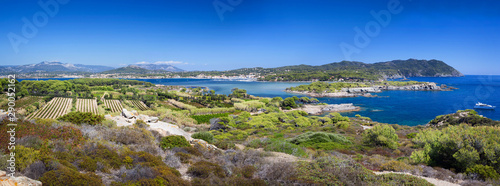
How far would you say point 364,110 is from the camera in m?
62.4

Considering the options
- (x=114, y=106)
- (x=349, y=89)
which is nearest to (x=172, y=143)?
(x=114, y=106)

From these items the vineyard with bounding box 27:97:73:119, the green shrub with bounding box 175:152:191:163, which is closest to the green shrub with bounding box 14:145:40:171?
the green shrub with bounding box 175:152:191:163

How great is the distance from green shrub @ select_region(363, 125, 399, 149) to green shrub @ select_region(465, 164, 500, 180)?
7426 millimetres

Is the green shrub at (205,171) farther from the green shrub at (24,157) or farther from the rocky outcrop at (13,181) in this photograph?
the green shrub at (24,157)

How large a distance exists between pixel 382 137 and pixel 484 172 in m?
7.84

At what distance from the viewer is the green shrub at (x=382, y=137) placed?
50.2 ft

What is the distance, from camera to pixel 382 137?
1538 centimetres

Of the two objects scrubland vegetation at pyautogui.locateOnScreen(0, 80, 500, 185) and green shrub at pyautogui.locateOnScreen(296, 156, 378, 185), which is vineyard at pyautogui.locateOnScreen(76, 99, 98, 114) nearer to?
scrubland vegetation at pyautogui.locateOnScreen(0, 80, 500, 185)

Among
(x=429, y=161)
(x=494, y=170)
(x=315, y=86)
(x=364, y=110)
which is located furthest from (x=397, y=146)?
(x=315, y=86)

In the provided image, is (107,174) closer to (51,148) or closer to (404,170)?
(51,148)

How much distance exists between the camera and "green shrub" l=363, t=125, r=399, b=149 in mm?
15297

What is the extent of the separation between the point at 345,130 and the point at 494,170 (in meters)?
17.7

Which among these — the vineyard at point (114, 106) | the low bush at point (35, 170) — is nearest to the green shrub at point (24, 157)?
the low bush at point (35, 170)

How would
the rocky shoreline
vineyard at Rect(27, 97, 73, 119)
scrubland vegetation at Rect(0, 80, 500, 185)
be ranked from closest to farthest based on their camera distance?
1. scrubland vegetation at Rect(0, 80, 500, 185)
2. vineyard at Rect(27, 97, 73, 119)
3. the rocky shoreline
